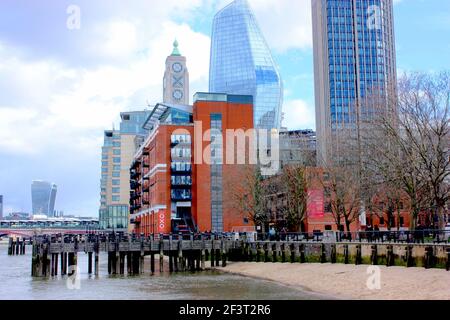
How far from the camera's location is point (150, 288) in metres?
45.8

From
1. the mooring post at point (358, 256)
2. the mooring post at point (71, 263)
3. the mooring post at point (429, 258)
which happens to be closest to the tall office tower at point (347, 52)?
the mooring post at point (71, 263)

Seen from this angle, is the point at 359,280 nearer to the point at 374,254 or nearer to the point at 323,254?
the point at 374,254

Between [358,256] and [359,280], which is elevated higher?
[358,256]

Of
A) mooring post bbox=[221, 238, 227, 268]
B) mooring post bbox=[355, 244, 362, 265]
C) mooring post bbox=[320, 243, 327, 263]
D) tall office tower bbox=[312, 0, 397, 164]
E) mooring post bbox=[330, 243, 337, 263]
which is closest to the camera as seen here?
mooring post bbox=[355, 244, 362, 265]

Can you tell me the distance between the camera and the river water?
39.7 meters

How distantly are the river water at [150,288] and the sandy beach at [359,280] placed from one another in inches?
67.2

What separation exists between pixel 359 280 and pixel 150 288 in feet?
52.3

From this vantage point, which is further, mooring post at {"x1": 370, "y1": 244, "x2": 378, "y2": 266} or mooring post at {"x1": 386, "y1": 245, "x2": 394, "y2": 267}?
mooring post at {"x1": 370, "y1": 244, "x2": 378, "y2": 266}

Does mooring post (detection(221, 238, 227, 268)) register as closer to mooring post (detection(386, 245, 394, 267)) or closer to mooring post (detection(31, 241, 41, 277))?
mooring post (detection(31, 241, 41, 277))

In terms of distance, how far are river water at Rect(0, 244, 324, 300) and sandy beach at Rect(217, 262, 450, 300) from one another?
1708 millimetres

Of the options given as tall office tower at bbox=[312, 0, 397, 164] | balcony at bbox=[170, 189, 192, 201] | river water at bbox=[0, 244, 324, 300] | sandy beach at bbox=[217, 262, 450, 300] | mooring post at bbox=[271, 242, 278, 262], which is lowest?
river water at bbox=[0, 244, 324, 300]

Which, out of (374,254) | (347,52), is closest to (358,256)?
(374,254)

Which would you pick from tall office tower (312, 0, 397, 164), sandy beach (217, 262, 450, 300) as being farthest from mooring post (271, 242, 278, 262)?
tall office tower (312, 0, 397, 164)

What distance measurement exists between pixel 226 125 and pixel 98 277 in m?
50.8
